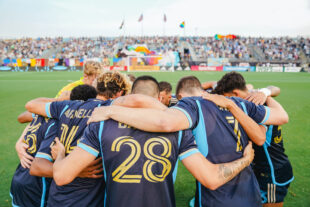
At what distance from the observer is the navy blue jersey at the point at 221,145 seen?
6.64 ft

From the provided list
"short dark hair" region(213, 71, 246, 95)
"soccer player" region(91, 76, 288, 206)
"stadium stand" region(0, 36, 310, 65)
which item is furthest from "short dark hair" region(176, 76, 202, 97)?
"stadium stand" region(0, 36, 310, 65)

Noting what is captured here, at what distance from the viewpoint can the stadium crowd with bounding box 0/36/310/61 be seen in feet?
151

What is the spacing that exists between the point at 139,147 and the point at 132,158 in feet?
0.33

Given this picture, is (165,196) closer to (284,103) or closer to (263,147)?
(263,147)

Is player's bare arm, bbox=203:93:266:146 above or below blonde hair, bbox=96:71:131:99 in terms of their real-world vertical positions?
below

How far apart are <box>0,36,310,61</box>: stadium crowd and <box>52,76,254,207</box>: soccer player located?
46384 millimetres

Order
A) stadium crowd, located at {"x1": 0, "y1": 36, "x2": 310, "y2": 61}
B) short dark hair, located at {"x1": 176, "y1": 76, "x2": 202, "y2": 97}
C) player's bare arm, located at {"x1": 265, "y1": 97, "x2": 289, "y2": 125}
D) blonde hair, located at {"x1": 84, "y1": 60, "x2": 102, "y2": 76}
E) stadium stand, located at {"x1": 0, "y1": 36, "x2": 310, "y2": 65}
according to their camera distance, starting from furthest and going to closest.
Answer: stadium crowd, located at {"x1": 0, "y1": 36, "x2": 310, "y2": 61} → stadium stand, located at {"x1": 0, "y1": 36, "x2": 310, "y2": 65} → blonde hair, located at {"x1": 84, "y1": 60, "x2": 102, "y2": 76} → short dark hair, located at {"x1": 176, "y1": 76, "x2": 202, "y2": 97} → player's bare arm, located at {"x1": 265, "y1": 97, "x2": 289, "y2": 125}

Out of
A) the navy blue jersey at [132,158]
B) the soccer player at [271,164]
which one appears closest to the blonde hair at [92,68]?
the soccer player at [271,164]

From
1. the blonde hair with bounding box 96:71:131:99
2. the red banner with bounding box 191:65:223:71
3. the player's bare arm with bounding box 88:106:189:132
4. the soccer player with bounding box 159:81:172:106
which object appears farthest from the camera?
the red banner with bounding box 191:65:223:71

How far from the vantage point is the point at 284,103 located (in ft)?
36.5

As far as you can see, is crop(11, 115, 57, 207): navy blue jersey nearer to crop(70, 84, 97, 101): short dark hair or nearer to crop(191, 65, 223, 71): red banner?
crop(70, 84, 97, 101): short dark hair

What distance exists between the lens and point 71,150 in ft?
6.93

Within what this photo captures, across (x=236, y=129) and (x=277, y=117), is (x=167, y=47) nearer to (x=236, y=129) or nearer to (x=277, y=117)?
(x=277, y=117)

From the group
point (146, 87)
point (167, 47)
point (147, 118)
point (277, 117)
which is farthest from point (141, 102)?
point (167, 47)
